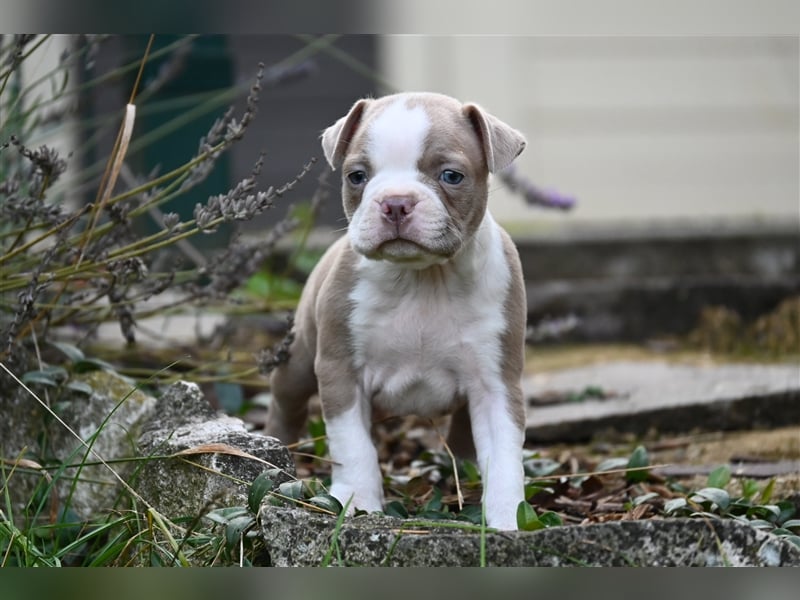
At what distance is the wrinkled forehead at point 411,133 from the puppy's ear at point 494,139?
0.03 m

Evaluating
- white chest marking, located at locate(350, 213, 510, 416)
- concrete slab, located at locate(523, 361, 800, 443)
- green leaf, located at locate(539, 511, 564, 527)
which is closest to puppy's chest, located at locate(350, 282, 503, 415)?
white chest marking, located at locate(350, 213, 510, 416)

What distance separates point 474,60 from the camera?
916 centimetres

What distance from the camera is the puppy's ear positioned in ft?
9.46

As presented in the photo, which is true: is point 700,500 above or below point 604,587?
below

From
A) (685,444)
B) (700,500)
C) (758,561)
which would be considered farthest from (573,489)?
(758,561)

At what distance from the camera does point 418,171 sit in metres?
2.81

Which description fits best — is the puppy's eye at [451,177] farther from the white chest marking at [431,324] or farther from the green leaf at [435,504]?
the green leaf at [435,504]

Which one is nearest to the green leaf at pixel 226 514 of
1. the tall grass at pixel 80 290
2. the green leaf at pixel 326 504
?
the tall grass at pixel 80 290

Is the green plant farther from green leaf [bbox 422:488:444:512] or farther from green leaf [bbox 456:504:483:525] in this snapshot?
green leaf [bbox 422:488:444:512]

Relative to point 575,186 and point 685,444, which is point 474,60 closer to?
point 575,186

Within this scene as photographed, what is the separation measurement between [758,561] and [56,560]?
1380 millimetres

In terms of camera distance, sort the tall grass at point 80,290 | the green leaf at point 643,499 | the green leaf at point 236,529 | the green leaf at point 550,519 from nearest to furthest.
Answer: the green leaf at point 236,529 < the tall grass at point 80,290 < the green leaf at point 550,519 < the green leaf at point 643,499

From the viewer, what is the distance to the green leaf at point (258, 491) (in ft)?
8.00

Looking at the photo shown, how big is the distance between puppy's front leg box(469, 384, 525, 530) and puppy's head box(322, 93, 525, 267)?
0.42 m
